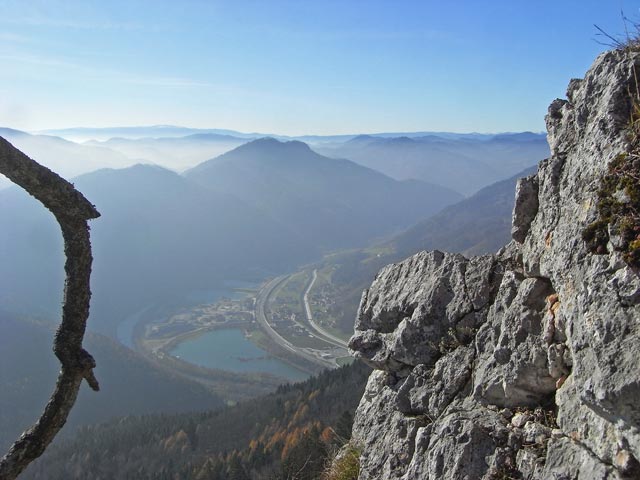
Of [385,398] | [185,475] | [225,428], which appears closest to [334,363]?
[225,428]

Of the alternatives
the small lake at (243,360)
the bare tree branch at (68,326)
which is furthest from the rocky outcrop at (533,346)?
the small lake at (243,360)

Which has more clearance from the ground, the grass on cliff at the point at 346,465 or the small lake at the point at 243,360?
the grass on cliff at the point at 346,465

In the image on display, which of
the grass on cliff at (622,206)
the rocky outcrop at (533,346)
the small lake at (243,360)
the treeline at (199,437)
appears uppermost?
the grass on cliff at (622,206)

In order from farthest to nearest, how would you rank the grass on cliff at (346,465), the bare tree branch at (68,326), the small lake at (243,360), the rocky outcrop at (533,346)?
the small lake at (243,360) < the grass on cliff at (346,465) < the rocky outcrop at (533,346) < the bare tree branch at (68,326)

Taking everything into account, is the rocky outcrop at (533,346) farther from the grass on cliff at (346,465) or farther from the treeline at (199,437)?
the treeline at (199,437)

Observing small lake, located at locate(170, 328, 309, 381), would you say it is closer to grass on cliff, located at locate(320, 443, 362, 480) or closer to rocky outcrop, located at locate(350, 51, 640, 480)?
grass on cliff, located at locate(320, 443, 362, 480)

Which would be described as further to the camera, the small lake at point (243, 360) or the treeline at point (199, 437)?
the small lake at point (243, 360)

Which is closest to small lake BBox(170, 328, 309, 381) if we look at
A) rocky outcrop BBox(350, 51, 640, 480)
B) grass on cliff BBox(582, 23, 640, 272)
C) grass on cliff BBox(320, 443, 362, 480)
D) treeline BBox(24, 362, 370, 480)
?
treeline BBox(24, 362, 370, 480)

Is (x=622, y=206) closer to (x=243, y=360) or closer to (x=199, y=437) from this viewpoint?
(x=199, y=437)
